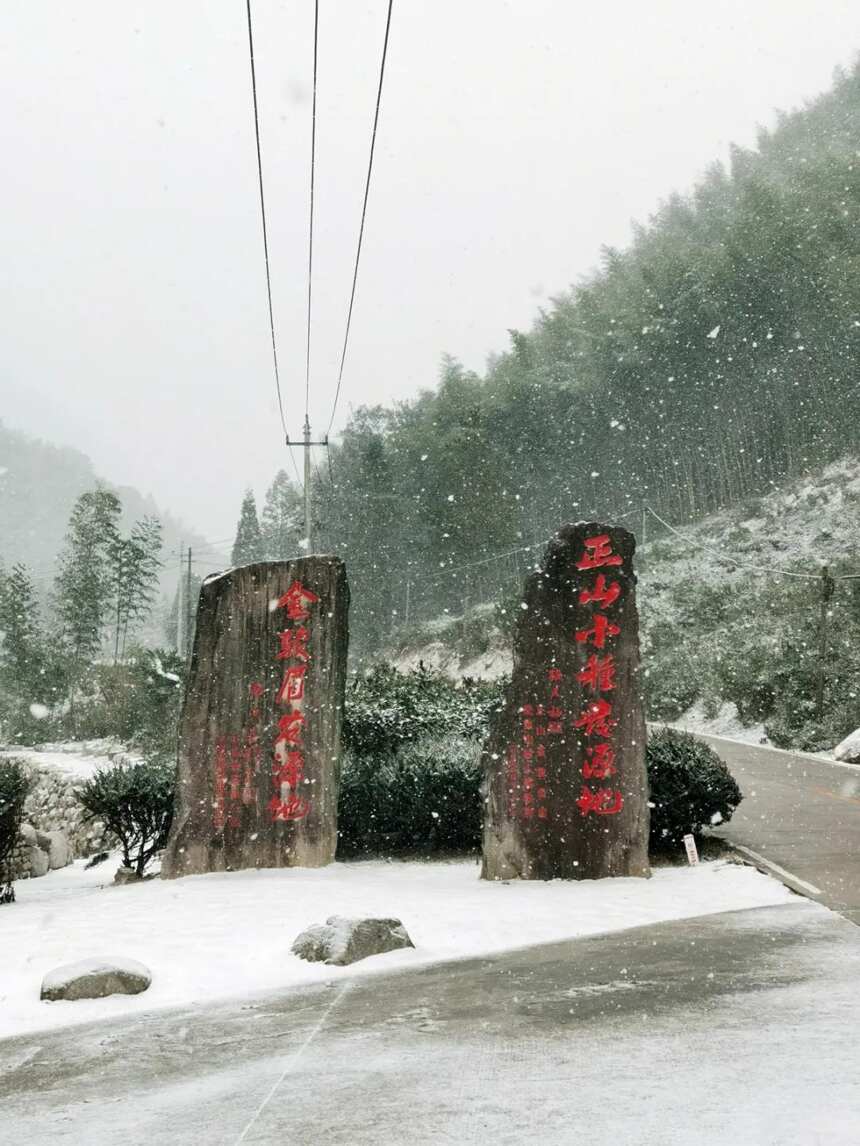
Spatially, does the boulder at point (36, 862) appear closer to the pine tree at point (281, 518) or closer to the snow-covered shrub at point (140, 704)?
the snow-covered shrub at point (140, 704)

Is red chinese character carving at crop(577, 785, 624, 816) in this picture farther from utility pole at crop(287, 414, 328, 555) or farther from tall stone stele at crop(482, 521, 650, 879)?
utility pole at crop(287, 414, 328, 555)

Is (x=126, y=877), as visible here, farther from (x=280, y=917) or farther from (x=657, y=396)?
(x=657, y=396)

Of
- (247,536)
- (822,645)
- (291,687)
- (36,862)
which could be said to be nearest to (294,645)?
(291,687)

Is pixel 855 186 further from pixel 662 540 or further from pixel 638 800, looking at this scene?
pixel 638 800

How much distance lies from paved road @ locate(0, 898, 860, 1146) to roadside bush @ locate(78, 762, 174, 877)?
3829 millimetres

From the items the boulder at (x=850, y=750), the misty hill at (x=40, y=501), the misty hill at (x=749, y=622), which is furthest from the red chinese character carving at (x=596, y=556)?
the misty hill at (x=40, y=501)

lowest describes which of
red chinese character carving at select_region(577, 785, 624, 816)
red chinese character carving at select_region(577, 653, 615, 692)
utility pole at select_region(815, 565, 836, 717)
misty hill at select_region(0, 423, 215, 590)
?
red chinese character carving at select_region(577, 785, 624, 816)

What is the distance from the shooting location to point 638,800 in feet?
22.6

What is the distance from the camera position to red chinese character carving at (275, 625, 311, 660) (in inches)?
297

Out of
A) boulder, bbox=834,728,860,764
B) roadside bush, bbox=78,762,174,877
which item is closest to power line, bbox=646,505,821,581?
boulder, bbox=834,728,860,764

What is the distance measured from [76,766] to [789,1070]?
68.0ft

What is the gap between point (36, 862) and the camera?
10180 mm

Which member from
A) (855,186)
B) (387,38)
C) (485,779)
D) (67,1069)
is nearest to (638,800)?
(485,779)

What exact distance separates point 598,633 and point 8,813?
4377 millimetres
